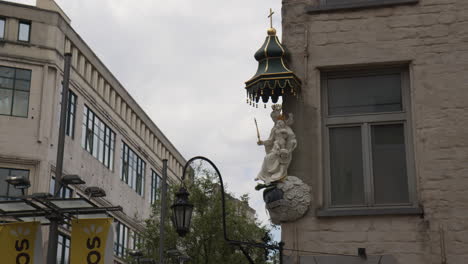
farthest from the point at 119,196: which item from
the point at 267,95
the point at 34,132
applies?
the point at 267,95

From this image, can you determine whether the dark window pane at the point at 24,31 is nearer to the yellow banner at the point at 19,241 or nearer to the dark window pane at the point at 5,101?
the dark window pane at the point at 5,101

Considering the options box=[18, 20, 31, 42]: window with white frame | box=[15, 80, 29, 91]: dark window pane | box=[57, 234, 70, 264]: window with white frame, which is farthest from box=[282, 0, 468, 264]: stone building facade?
box=[18, 20, 31, 42]: window with white frame

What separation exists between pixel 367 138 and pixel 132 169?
48.0 meters

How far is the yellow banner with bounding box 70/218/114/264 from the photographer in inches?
706

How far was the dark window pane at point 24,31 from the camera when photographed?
4712cm

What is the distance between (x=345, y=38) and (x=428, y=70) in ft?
4.91

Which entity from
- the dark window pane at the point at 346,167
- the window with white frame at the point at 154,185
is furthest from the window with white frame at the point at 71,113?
the dark window pane at the point at 346,167

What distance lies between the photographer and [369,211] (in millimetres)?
13266

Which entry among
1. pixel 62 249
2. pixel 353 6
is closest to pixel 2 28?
pixel 62 249

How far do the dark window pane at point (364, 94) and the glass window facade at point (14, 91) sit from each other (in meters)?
34.1

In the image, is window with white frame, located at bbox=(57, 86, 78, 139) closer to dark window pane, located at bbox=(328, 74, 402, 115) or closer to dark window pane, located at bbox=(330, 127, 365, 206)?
dark window pane, located at bbox=(328, 74, 402, 115)

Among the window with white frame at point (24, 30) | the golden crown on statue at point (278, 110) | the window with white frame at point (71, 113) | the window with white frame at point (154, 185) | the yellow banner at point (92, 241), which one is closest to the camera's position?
the golden crown on statue at point (278, 110)

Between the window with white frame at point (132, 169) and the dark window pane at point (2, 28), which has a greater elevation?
the dark window pane at point (2, 28)

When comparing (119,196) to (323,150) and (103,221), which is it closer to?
(103,221)
